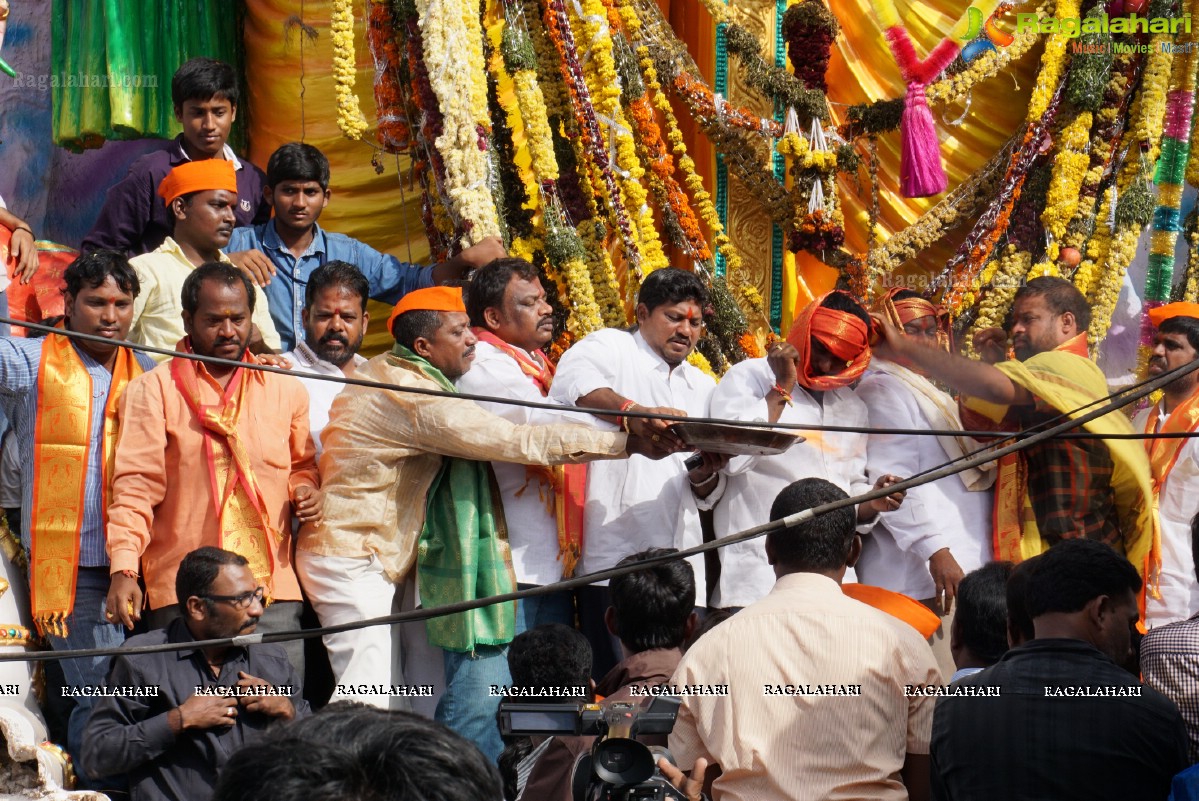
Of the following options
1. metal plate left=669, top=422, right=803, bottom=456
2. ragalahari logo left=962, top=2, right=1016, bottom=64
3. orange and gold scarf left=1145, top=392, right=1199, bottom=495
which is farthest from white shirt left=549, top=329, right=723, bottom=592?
ragalahari logo left=962, top=2, right=1016, bottom=64

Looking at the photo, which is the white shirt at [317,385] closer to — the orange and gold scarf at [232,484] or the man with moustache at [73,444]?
the orange and gold scarf at [232,484]

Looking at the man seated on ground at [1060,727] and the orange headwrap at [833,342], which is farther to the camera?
the orange headwrap at [833,342]

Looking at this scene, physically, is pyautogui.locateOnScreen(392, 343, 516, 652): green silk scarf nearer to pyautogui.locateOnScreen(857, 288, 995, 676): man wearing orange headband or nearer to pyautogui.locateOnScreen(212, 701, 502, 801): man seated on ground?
pyautogui.locateOnScreen(857, 288, 995, 676): man wearing orange headband

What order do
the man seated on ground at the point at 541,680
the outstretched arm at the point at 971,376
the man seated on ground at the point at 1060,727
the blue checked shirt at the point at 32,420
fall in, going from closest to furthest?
the man seated on ground at the point at 1060,727 → the man seated on ground at the point at 541,680 → the blue checked shirt at the point at 32,420 → the outstretched arm at the point at 971,376

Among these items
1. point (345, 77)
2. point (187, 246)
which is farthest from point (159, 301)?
point (345, 77)

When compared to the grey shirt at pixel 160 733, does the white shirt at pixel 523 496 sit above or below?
above

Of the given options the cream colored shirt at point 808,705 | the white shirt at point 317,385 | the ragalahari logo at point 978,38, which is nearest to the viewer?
the cream colored shirt at point 808,705

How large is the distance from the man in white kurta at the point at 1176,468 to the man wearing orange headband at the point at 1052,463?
107 mm

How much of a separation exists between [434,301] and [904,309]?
1704mm

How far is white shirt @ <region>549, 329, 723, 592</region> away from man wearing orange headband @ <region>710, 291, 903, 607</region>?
0.38 ft

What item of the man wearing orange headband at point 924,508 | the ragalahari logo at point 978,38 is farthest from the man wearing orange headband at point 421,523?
the ragalahari logo at point 978,38

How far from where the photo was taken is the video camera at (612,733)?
2.92 meters

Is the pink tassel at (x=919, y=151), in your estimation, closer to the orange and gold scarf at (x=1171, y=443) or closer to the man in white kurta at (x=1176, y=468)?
the man in white kurta at (x=1176, y=468)

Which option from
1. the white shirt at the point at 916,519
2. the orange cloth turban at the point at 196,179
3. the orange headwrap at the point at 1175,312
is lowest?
the white shirt at the point at 916,519
